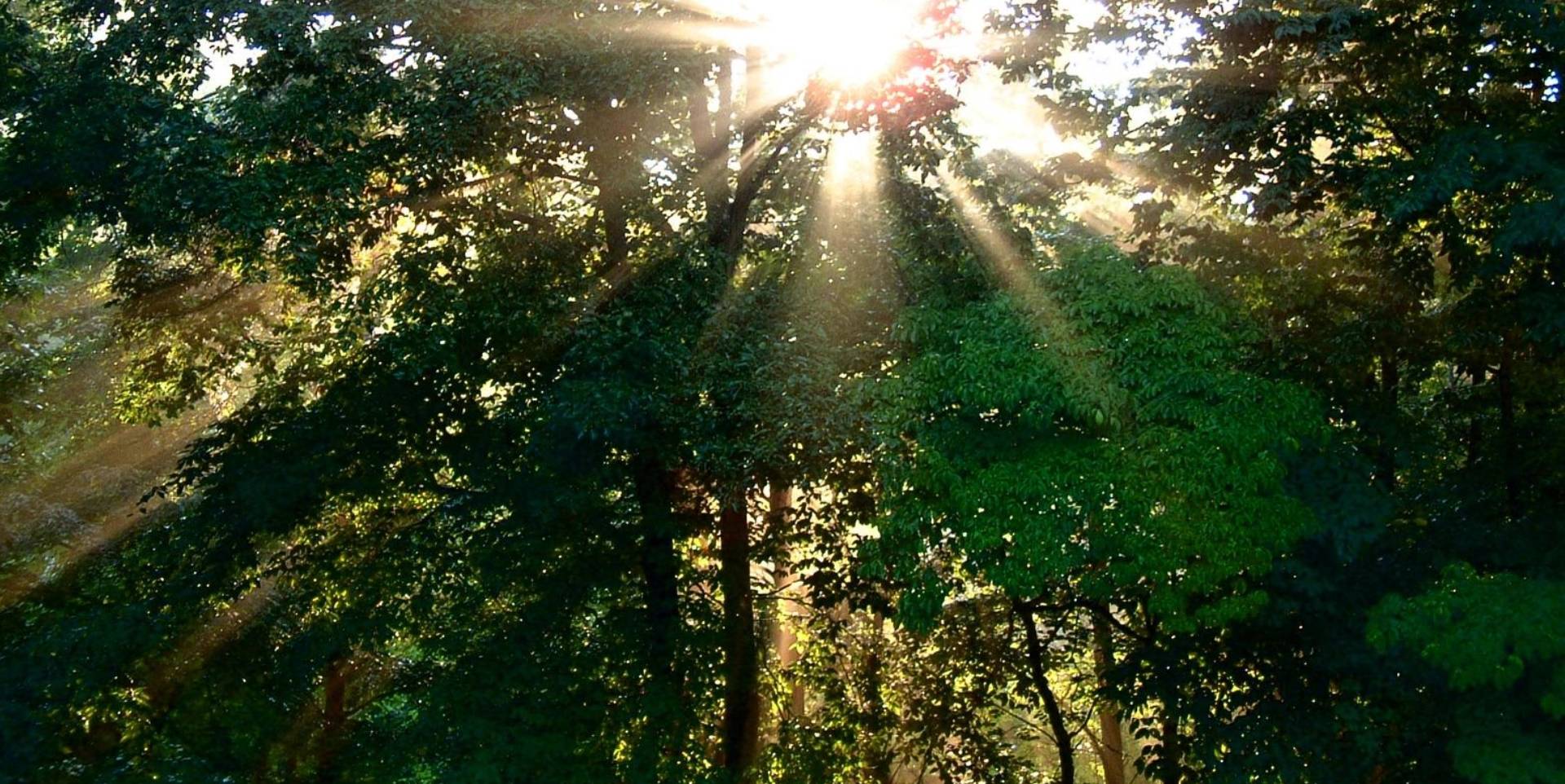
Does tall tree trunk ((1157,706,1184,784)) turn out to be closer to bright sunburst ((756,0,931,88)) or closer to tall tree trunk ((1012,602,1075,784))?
tall tree trunk ((1012,602,1075,784))

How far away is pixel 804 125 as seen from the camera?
1168cm

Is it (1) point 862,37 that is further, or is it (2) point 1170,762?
(2) point 1170,762

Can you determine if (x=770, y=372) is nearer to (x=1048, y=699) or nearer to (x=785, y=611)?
(x=785, y=611)

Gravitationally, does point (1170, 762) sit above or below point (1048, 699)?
above

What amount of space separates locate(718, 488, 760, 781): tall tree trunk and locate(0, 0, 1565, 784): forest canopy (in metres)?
0.05

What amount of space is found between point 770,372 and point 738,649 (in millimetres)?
3651

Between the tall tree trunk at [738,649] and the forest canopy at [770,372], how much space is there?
0.05 m

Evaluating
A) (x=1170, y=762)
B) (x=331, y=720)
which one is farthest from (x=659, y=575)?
(x=1170, y=762)

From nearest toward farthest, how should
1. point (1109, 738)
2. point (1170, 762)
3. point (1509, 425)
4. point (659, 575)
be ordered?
point (1509, 425)
point (1170, 762)
point (659, 575)
point (1109, 738)

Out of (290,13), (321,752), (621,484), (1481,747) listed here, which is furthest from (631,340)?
(1481,747)

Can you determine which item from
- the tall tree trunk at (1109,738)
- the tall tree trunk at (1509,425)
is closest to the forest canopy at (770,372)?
the tall tree trunk at (1509,425)

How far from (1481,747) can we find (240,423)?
446 inches

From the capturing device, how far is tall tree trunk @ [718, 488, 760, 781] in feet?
42.0

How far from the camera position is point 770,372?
10594 millimetres
